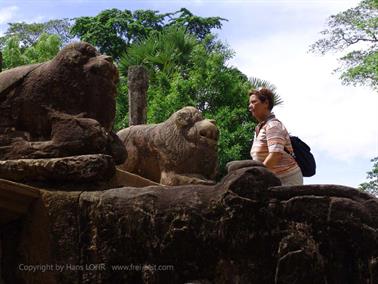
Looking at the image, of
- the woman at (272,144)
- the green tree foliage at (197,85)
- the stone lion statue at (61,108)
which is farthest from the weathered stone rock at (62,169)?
the green tree foliage at (197,85)

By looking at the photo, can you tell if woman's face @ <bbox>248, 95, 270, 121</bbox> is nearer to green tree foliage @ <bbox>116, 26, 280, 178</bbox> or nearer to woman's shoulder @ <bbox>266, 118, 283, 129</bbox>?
woman's shoulder @ <bbox>266, 118, 283, 129</bbox>

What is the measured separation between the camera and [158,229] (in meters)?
4.33

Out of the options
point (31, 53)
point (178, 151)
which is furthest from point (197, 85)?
point (178, 151)

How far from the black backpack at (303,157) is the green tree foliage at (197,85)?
39.1 ft

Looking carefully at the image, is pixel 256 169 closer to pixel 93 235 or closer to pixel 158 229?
pixel 158 229

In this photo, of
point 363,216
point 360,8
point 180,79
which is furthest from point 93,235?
point 360,8

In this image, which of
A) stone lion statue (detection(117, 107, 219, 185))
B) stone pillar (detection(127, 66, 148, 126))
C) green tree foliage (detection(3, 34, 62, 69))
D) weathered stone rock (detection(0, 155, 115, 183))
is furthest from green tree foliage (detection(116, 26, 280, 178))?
weathered stone rock (detection(0, 155, 115, 183))

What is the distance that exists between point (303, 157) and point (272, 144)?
303mm

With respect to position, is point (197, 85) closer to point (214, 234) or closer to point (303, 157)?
point (303, 157)

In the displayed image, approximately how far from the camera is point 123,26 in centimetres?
2650

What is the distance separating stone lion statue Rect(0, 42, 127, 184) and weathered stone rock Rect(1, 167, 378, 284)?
1.86ft

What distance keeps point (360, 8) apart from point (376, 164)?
4.02 metres

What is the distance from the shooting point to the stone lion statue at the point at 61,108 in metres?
5.11

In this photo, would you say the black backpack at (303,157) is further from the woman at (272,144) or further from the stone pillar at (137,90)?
the stone pillar at (137,90)
